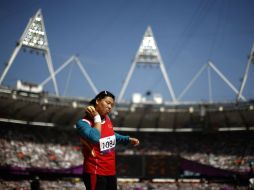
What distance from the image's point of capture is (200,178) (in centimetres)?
3575

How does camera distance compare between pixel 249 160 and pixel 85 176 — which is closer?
pixel 85 176

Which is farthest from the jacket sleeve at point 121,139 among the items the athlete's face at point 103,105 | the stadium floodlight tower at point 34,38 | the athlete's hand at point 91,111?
the stadium floodlight tower at point 34,38

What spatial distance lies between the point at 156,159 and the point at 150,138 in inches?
464

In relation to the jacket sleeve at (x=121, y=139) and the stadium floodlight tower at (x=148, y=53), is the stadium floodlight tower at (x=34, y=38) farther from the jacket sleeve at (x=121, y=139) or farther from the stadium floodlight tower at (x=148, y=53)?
the jacket sleeve at (x=121, y=139)

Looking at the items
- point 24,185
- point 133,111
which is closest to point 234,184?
point 133,111

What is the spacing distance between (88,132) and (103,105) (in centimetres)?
42

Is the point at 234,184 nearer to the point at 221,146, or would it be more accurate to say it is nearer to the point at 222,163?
the point at 222,163

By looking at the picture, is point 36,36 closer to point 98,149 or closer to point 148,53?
point 148,53

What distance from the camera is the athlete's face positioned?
4391 mm

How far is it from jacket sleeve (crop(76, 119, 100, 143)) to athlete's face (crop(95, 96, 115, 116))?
0.24 m

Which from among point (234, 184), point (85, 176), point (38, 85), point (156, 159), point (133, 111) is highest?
point (38, 85)

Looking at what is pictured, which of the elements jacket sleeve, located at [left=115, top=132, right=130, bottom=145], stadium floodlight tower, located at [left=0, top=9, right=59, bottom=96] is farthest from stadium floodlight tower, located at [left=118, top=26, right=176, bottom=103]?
jacket sleeve, located at [left=115, top=132, right=130, bottom=145]

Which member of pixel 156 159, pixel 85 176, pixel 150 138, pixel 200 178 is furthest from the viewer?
pixel 150 138

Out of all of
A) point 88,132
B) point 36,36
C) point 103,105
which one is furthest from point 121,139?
point 36,36
